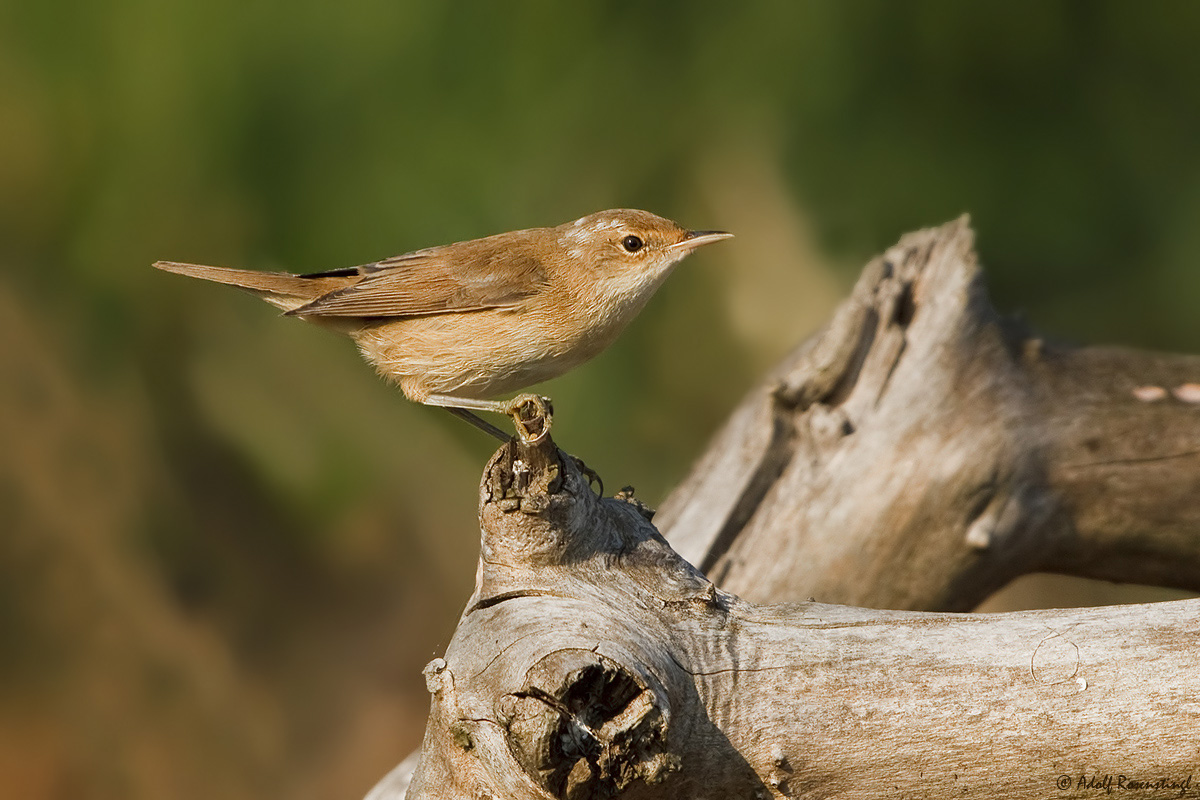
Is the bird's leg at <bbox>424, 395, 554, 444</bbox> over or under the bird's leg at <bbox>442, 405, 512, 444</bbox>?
under

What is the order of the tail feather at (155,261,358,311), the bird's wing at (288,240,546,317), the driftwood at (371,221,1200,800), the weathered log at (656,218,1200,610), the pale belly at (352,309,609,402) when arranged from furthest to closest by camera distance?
the weathered log at (656,218,1200,610)
the tail feather at (155,261,358,311)
the bird's wing at (288,240,546,317)
the pale belly at (352,309,609,402)
the driftwood at (371,221,1200,800)

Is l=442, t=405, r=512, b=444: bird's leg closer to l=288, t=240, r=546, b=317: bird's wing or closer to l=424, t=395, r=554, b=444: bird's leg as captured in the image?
l=288, t=240, r=546, b=317: bird's wing

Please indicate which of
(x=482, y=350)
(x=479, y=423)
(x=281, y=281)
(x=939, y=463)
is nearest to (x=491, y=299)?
(x=482, y=350)

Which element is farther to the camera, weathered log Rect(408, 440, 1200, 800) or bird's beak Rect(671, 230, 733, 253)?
bird's beak Rect(671, 230, 733, 253)

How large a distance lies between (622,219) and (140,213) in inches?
87.1

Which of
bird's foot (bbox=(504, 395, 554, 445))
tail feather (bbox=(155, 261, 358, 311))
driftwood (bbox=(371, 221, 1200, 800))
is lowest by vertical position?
driftwood (bbox=(371, 221, 1200, 800))

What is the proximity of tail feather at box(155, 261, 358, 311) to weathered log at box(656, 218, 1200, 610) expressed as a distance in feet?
4.20

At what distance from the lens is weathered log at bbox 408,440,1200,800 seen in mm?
2092

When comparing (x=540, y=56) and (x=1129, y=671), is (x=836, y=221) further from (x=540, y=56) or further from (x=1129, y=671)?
(x=1129, y=671)

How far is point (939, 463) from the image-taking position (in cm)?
342

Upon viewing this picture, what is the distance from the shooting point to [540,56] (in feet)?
14.8

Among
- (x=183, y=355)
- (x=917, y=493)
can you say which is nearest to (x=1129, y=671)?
(x=917, y=493)

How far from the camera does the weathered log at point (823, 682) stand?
2.09 meters

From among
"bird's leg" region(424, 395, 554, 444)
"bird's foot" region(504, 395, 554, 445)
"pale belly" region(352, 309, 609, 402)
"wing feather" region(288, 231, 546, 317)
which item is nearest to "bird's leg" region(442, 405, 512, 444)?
"pale belly" region(352, 309, 609, 402)
